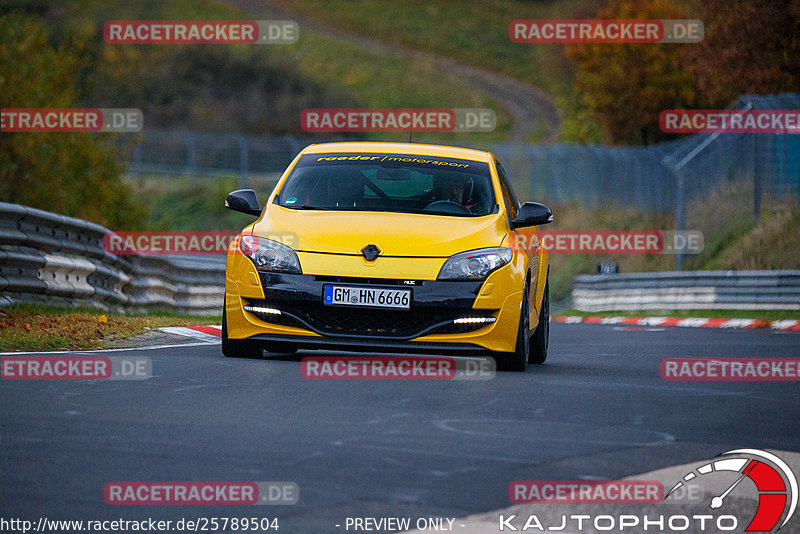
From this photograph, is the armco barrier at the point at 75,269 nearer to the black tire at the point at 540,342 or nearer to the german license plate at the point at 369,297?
the german license plate at the point at 369,297

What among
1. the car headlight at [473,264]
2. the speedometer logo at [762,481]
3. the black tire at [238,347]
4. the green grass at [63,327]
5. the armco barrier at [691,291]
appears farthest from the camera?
the armco barrier at [691,291]

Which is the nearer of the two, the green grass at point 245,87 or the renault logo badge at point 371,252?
the renault logo badge at point 371,252

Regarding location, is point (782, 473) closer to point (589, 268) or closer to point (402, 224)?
point (402, 224)

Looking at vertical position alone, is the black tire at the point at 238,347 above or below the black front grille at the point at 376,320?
below

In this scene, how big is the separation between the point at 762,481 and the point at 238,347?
5.25 m

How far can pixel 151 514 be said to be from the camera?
5.21 m

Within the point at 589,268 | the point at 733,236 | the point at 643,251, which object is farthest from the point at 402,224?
the point at 589,268

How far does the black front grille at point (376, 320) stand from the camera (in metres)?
9.84

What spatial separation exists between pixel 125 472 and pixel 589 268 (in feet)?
110

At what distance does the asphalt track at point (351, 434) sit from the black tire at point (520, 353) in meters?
0.16

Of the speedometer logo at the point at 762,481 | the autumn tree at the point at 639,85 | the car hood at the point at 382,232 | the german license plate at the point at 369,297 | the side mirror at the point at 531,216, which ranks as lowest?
the speedometer logo at the point at 762,481

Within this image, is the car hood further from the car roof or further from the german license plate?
the car roof

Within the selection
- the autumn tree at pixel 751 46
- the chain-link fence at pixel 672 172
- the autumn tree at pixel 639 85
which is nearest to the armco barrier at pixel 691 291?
the chain-link fence at pixel 672 172

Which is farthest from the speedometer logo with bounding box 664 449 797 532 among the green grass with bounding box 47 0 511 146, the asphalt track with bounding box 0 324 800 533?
the green grass with bounding box 47 0 511 146
